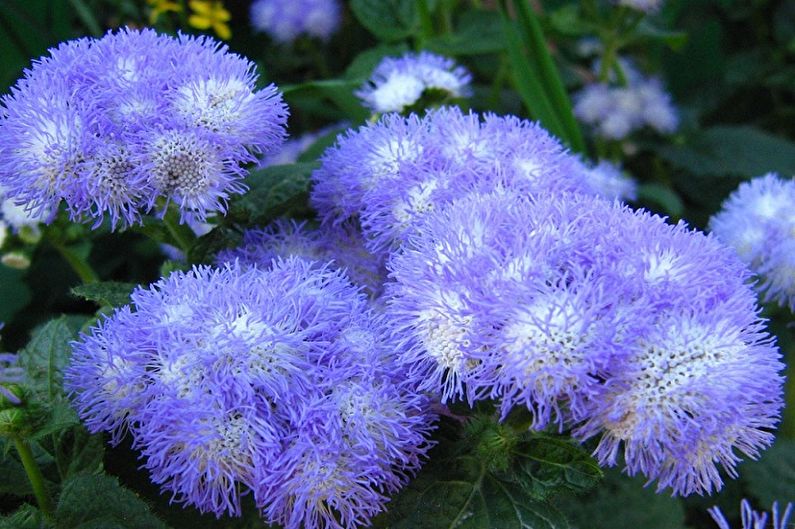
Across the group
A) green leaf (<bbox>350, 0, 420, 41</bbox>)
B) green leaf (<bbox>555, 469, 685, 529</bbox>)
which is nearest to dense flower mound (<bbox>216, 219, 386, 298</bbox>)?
green leaf (<bbox>555, 469, 685, 529</bbox>)

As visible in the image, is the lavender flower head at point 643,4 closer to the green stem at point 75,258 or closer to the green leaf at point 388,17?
the green leaf at point 388,17

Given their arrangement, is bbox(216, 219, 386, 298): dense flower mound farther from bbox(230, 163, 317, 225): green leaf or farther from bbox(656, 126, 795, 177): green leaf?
bbox(656, 126, 795, 177): green leaf

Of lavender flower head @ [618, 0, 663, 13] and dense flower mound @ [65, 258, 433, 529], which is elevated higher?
lavender flower head @ [618, 0, 663, 13]

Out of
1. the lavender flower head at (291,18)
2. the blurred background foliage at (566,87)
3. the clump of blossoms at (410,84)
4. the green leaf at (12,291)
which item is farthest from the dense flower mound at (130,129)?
the lavender flower head at (291,18)

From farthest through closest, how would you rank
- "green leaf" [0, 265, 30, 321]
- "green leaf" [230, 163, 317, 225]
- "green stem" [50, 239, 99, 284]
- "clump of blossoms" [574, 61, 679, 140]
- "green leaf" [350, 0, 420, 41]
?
1. "clump of blossoms" [574, 61, 679, 140]
2. "green leaf" [350, 0, 420, 41]
3. "green leaf" [0, 265, 30, 321]
4. "green stem" [50, 239, 99, 284]
5. "green leaf" [230, 163, 317, 225]

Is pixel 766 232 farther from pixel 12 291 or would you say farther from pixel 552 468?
pixel 12 291

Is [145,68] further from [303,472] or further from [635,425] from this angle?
[635,425]
